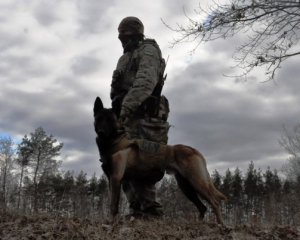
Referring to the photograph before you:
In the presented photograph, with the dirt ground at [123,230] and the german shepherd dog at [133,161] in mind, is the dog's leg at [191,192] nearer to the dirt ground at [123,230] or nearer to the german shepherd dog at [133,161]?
the german shepherd dog at [133,161]

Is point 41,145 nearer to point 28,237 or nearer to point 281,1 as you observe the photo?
point 281,1

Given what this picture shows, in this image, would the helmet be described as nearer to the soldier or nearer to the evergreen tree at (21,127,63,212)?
the soldier

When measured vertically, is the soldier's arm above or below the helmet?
below

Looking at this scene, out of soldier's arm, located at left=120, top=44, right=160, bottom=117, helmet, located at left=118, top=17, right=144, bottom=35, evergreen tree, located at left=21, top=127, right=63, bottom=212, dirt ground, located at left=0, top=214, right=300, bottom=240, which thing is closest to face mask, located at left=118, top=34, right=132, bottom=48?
helmet, located at left=118, top=17, right=144, bottom=35

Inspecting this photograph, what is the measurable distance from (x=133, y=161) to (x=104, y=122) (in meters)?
0.70

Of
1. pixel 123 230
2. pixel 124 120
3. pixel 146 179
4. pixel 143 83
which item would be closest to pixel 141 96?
pixel 143 83

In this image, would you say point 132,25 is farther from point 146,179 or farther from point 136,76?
point 146,179

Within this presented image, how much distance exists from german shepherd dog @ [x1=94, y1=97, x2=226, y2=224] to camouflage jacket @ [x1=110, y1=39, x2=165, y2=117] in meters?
0.32

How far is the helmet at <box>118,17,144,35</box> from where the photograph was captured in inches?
287

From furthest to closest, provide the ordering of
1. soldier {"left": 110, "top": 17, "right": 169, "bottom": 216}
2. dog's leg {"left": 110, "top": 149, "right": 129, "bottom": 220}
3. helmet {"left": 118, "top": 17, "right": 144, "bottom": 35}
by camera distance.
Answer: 1. helmet {"left": 118, "top": 17, "right": 144, "bottom": 35}
2. soldier {"left": 110, "top": 17, "right": 169, "bottom": 216}
3. dog's leg {"left": 110, "top": 149, "right": 129, "bottom": 220}

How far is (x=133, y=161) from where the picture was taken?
6.62 metres

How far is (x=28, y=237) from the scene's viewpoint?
15.3 feet

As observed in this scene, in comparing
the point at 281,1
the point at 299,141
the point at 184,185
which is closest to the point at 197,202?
the point at 184,185

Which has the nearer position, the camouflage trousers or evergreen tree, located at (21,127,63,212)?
the camouflage trousers
